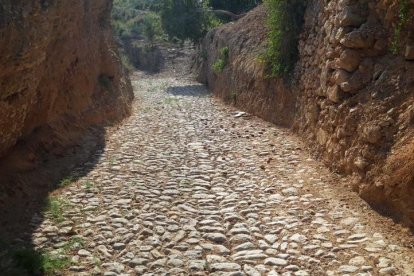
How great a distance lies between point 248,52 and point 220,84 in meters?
3.81

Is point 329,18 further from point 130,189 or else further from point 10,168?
point 10,168

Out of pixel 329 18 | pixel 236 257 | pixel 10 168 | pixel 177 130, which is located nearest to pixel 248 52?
pixel 177 130

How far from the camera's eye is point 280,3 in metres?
11.1

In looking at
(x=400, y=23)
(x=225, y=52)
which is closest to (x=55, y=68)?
(x=400, y=23)

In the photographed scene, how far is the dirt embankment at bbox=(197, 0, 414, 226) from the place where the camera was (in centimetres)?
542

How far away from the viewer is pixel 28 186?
640 centimetres

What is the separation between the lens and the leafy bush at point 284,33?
35.7ft

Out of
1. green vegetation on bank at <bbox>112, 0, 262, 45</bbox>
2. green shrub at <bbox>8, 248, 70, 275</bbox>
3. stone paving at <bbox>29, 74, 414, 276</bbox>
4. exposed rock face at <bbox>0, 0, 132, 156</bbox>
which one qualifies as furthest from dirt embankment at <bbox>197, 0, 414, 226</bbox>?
green vegetation on bank at <bbox>112, 0, 262, 45</bbox>

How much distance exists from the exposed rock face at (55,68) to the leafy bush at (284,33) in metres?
5.04

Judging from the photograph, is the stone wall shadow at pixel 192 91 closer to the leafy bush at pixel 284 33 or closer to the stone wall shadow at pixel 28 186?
the leafy bush at pixel 284 33

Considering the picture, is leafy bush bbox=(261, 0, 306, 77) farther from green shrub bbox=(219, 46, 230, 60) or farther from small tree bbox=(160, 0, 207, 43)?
small tree bbox=(160, 0, 207, 43)

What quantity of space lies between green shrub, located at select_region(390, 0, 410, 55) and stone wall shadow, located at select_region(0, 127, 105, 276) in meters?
5.44

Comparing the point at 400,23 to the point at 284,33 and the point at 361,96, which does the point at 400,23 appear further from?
the point at 284,33

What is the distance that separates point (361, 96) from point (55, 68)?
6.20 m
